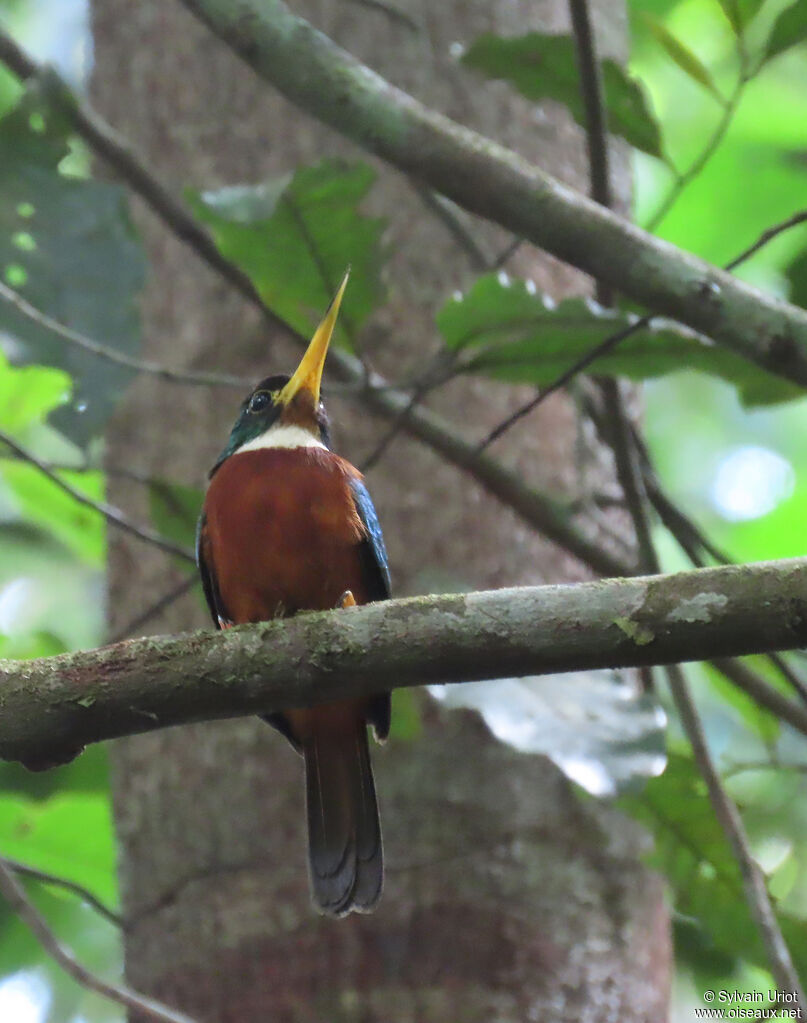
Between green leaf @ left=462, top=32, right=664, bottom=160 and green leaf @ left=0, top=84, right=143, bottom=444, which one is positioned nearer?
green leaf @ left=462, top=32, right=664, bottom=160

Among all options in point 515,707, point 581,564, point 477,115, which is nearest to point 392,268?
point 477,115

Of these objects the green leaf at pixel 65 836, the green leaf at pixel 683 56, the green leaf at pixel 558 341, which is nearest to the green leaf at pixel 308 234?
the green leaf at pixel 558 341

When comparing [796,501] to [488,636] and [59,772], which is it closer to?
[59,772]

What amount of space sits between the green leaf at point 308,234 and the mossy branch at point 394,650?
1.08 m

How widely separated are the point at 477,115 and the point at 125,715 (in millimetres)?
2153

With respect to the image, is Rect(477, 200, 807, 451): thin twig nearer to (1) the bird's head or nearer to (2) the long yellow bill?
(2) the long yellow bill

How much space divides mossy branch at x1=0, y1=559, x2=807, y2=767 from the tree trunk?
3.06 ft

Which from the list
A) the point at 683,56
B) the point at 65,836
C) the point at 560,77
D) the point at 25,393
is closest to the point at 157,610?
the point at 65,836

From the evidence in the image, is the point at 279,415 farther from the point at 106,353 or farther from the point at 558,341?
the point at 558,341

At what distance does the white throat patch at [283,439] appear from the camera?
2.86 m

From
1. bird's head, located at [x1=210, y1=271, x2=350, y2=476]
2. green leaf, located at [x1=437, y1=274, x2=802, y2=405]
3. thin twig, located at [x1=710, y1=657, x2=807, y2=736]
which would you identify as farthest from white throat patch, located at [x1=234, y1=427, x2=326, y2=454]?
thin twig, located at [x1=710, y1=657, x2=807, y2=736]

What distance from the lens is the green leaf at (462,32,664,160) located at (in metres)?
2.58

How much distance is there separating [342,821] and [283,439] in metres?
0.88

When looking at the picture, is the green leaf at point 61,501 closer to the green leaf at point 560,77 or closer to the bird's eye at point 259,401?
the bird's eye at point 259,401
